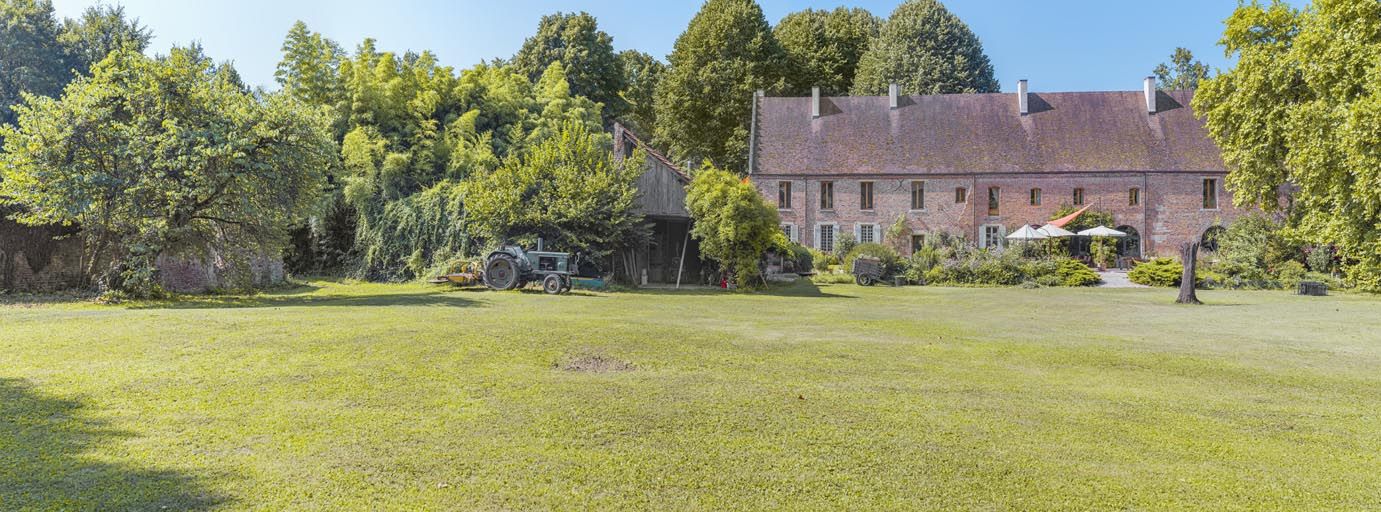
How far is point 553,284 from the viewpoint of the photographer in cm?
2005

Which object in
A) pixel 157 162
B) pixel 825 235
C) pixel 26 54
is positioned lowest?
pixel 157 162

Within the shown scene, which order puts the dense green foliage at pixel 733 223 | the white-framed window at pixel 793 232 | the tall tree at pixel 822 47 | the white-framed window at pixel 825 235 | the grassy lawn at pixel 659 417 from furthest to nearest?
the tall tree at pixel 822 47 → the white-framed window at pixel 793 232 → the white-framed window at pixel 825 235 → the dense green foliage at pixel 733 223 → the grassy lawn at pixel 659 417

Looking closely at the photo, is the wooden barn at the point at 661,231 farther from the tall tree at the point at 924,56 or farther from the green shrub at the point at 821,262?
the tall tree at the point at 924,56

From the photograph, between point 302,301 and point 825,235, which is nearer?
point 302,301

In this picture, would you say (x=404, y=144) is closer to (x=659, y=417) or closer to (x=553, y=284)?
(x=553, y=284)

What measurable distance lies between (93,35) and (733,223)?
1703 inches

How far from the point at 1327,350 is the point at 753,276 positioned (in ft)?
47.4

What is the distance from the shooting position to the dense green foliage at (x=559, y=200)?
73.5 ft

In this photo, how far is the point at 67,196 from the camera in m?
14.6

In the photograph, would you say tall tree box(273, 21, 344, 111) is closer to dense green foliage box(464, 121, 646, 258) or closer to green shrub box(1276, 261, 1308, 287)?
dense green foliage box(464, 121, 646, 258)

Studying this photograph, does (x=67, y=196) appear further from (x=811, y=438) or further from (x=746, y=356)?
(x=811, y=438)

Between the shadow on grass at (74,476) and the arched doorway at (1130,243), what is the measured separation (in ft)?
141

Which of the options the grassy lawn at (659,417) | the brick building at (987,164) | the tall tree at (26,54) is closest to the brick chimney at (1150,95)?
the brick building at (987,164)

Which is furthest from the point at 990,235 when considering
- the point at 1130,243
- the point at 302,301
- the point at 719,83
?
the point at 302,301
